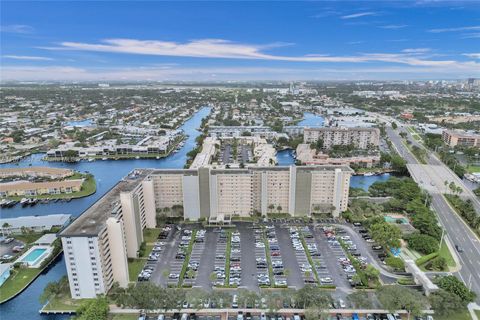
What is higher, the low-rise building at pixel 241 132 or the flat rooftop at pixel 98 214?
the flat rooftop at pixel 98 214

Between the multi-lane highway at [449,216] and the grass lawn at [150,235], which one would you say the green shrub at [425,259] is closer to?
the multi-lane highway at [449,216]

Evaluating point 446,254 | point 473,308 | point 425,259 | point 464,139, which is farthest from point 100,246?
point 464,139

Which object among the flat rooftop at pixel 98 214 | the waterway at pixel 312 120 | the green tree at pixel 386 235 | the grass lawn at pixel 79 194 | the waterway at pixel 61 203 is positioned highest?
the flat rooftop at pixel 98 214

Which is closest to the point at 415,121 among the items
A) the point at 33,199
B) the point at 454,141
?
the point at 454,141

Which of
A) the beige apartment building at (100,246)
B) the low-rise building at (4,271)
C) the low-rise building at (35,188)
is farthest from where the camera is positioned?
the low-rise building at (35,188)

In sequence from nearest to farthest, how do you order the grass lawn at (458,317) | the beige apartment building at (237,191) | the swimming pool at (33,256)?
the grass lawn at (458,317) → the swimming pool at (33,256) → the beige apartment building at (237,191)

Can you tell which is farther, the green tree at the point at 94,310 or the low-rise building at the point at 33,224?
the low-rise building at the point at 33,224

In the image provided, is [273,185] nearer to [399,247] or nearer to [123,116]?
[399,247]

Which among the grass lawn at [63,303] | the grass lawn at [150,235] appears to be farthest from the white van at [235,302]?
the grass lawn at [150,235]

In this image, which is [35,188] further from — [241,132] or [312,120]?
[312,120]
